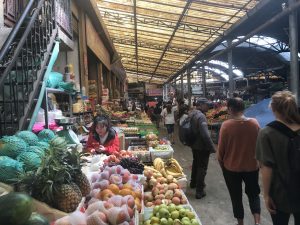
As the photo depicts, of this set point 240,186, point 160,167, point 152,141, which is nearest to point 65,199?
point 240,186

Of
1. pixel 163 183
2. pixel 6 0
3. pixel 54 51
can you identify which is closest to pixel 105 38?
pixel 6 0

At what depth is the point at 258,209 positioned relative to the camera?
4.55m

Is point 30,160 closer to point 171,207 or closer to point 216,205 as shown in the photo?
point 171,207

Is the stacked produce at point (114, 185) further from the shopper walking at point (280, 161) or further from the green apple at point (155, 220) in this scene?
the shopper walking at point (280, 161)

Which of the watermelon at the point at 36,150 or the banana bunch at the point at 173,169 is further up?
the watermelon at the point at 36,150

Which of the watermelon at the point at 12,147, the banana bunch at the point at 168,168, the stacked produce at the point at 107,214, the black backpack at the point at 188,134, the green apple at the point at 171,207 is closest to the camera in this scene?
the stacked produce at the point at 107,214

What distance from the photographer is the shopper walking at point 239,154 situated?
14.4ft

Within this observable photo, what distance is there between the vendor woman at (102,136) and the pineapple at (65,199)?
3.23 metres

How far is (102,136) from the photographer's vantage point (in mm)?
5676

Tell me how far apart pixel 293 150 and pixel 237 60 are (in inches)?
882

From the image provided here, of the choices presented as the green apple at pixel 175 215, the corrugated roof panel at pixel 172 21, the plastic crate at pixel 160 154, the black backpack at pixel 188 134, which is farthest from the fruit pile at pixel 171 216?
the corrugated roof panel at pixel 172 21

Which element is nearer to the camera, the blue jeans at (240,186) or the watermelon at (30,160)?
the watermelon at (30,160)

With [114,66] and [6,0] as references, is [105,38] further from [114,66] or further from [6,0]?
[6,0]

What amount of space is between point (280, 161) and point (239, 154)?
1478mm
